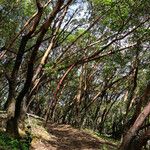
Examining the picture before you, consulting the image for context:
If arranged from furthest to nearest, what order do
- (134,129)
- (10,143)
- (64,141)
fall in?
(64,141) → (10,143) → (134,129)

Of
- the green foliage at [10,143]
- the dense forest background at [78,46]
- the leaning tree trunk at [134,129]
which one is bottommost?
the green foliage at [10,143]

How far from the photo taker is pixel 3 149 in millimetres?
11109

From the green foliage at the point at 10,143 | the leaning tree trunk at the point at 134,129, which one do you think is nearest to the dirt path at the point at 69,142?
the green foliage at the point at 10,143

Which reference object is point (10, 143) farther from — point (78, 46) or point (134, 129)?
point (78, 46)

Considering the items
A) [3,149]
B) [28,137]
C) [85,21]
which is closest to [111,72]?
[85,21]

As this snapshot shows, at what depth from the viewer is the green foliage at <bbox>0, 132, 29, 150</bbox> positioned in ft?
37.7

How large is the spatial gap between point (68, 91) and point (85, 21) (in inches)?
900

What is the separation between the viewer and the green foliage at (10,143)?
11.5 metres

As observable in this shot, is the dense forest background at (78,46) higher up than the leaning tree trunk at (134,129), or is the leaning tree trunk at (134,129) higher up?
the dense forest background at (78,46)

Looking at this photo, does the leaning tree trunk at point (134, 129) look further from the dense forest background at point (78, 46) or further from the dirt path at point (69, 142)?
the dirt path at point (69, 142)

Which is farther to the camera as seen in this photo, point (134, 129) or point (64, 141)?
point (64, 141)

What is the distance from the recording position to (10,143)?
38.5 ft

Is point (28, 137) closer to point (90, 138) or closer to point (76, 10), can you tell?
point (90, 138)

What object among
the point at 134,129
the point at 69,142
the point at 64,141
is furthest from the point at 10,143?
the point at 69,142
